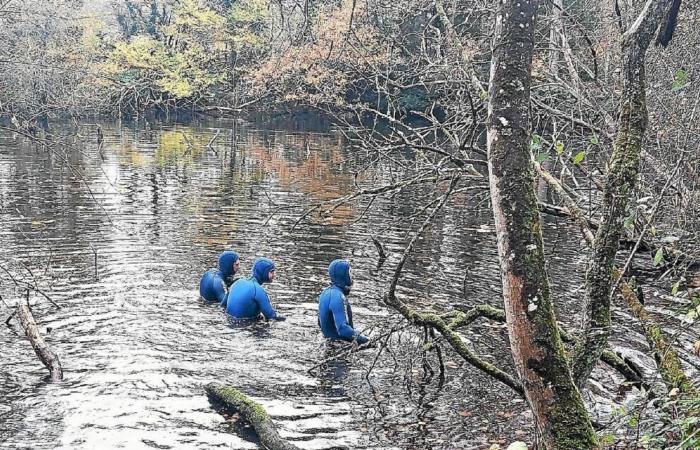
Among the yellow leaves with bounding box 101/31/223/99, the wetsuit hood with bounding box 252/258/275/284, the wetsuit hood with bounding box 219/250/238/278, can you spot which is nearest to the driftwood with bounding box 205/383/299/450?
the wetsuit hood with bounding box 252/258/275/284

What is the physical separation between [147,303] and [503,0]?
10.3m

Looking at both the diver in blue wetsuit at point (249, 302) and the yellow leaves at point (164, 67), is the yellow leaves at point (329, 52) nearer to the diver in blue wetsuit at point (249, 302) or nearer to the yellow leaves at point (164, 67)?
the diver in blue wetsuit at point (249, 302)

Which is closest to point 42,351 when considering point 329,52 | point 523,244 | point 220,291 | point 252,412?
point 252,412

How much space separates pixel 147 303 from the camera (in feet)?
42.9

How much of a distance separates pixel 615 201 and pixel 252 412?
506 cm

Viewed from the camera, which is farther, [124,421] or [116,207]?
[116,207]

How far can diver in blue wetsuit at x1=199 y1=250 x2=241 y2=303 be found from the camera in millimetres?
13199

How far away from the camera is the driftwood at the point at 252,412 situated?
7.63 m

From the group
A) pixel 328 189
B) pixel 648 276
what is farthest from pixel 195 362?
pixel 328 189

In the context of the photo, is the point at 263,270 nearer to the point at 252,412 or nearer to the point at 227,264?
the point at 227,264

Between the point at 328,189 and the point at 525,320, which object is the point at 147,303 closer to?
the point at 525,320

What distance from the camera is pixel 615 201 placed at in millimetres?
4586

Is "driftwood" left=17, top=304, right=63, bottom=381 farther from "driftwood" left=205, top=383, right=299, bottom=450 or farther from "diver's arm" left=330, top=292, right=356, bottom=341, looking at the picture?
"diver's arm" left=330, top=292, right=356, bottom=341

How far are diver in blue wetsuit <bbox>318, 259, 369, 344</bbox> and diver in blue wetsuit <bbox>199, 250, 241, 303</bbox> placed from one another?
2.48m
